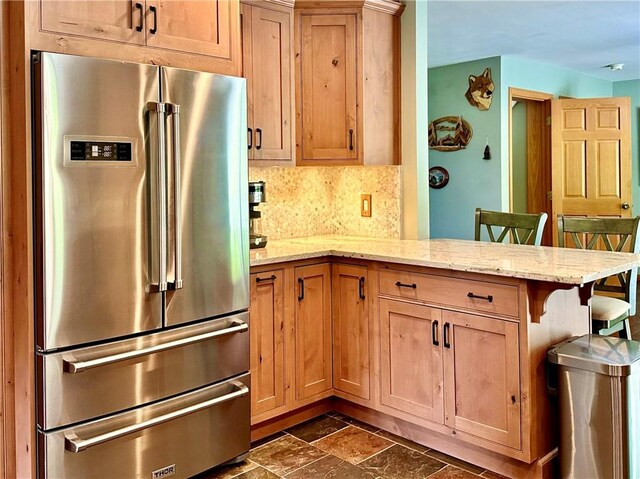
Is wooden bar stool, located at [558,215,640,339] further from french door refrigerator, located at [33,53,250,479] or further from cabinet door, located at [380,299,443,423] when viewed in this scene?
french door refrigerator, located at [33,53,250,479]

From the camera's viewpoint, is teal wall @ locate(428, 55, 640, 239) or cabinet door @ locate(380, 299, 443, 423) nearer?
cabinet door @ locate(380, 299, 443, 423)

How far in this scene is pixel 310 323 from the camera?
3045 mm

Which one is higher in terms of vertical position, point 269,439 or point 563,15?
point 563,15

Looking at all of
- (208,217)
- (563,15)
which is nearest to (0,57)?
(208,217)

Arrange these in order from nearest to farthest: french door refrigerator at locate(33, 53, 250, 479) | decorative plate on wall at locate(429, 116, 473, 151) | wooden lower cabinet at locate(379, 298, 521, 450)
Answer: french door refrigerator at locate(33, 53, 250, 479) < wooden lower cabinet at locate(379, 298, 521, 450) < decorative plate on wall at locate(429, 116, 473, 151)

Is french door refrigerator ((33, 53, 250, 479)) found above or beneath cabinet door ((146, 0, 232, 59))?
beneath

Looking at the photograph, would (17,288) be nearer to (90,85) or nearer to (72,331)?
(72,331)

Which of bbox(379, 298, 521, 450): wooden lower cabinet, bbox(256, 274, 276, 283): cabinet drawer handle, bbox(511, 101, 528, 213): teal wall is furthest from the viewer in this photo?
bbox(511, 101, 528, 213): teal wall

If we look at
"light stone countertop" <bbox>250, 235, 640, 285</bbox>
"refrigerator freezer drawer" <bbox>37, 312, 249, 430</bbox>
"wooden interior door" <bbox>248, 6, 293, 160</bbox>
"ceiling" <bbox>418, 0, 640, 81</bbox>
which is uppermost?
"ceiling" <bbox>418, 0, 640, 81</bbox>

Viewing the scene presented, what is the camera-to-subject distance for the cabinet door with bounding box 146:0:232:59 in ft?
7.57

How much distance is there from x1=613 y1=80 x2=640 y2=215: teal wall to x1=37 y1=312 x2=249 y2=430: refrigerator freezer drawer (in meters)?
6.20

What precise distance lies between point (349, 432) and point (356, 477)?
48cm

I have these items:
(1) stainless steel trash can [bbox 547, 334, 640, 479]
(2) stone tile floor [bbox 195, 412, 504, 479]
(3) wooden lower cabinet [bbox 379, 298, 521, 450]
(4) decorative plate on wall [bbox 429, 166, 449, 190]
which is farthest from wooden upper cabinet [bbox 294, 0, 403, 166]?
(4) decorative plate on wall [bbox 429, 166, 449, 190]

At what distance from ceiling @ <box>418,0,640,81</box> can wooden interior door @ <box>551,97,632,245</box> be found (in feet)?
1.69
